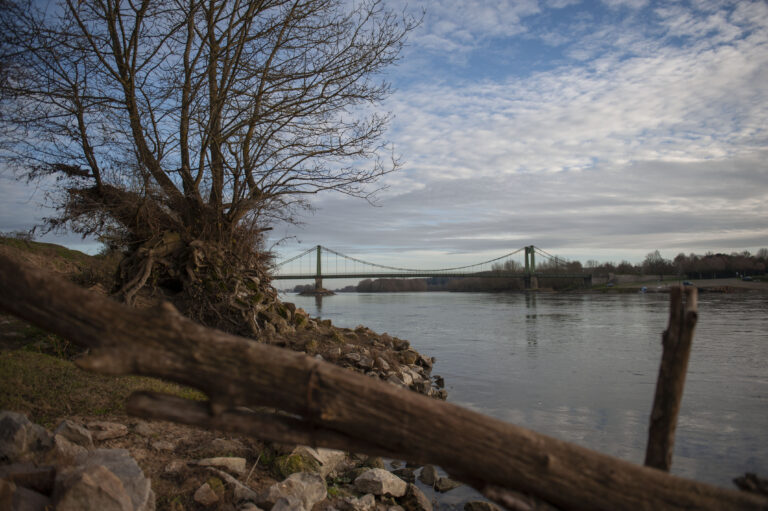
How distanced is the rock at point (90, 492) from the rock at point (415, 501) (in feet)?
6.79

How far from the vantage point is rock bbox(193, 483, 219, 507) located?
308 centimetres

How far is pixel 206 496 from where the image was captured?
3.10m

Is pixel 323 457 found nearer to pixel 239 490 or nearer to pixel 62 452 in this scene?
pixel 239 490

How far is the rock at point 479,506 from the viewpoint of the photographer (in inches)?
153

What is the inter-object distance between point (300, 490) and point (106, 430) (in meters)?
1.53

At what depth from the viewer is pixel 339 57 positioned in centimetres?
804

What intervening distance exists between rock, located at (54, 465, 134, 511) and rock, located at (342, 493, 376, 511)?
1454mm

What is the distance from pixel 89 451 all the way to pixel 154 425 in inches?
43.8

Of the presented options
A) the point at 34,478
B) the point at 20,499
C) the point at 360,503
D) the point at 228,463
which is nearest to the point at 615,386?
the point at 360,503

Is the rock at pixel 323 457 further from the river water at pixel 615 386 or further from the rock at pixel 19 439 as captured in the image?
the river water at pixel 615 386

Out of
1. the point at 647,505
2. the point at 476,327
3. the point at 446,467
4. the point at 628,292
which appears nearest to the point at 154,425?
the point at 446,467

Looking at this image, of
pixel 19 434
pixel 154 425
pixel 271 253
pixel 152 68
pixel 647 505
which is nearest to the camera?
pixel 647 505

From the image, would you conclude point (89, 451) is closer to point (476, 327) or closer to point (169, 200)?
point (169, 200)

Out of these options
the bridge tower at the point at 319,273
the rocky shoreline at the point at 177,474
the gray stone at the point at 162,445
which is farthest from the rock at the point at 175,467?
the bridge tower at the point at 319,273
